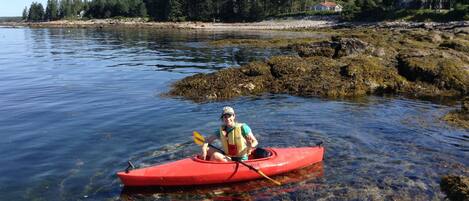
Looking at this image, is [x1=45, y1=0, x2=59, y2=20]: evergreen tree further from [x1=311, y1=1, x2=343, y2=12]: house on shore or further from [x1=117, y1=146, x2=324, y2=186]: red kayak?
[x1=117, y1=146, x2=324, y2=186]: red kayak

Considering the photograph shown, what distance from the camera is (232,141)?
11023mm

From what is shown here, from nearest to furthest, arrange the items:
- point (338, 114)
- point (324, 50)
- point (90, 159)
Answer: point (90, 159), point (338, 114), point (324, 50)

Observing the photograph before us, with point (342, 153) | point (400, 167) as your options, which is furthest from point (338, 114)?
point (400, 167)

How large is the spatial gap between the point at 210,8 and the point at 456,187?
4788 inches

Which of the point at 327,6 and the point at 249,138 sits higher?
the point at 327,6

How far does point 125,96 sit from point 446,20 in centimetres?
6763

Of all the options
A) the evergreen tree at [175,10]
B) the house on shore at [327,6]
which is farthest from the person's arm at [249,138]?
the evergreen tree at [175,10]

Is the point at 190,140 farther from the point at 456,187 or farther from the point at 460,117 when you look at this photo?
the point at 460,117

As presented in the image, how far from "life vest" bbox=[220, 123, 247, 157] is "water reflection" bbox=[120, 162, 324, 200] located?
815mm

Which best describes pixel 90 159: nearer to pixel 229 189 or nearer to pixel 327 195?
pixel 229 189

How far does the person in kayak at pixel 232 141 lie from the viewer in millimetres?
10883

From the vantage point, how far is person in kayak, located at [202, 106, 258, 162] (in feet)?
35.7

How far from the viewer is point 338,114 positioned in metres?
16.8

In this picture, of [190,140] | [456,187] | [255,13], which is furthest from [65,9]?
[456,187]
